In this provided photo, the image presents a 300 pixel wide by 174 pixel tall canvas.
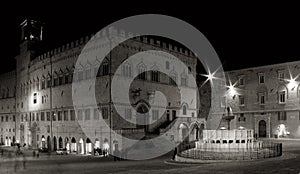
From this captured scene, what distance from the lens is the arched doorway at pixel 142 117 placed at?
40.3 metres

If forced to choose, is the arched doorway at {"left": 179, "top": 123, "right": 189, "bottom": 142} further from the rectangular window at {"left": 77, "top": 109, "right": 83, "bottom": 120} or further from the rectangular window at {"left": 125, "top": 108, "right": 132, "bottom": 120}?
the rectangular window at {"left": 77, "top": 109, "right": 83, "bottom": 120}

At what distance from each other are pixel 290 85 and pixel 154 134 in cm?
2049

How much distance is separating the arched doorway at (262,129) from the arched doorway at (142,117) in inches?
742

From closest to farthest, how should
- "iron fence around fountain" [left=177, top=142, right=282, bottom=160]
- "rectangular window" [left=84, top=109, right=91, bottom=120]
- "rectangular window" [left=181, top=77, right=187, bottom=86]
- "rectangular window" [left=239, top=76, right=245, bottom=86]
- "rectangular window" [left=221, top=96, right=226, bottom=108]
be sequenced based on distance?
"iron fence around fountain" [left=177, top=142, right=282, bottom=160] < "rectangular window" [left=84, top=109, right=91, bottom=120] < "rectangular window" [left=181, top=77, right=187, bottom=86] < "rectangular window" [left=239, top=76, right=245, bottom=86] < "rectangular window" [left=221, top=96, right=226, bottom=108]

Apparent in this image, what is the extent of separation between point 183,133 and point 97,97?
12.5 m

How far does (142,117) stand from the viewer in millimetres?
40844

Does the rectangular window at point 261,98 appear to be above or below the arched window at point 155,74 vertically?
below

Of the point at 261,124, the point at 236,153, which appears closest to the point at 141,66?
the point at 236,153

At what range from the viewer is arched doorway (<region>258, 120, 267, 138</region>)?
49859 millimetres

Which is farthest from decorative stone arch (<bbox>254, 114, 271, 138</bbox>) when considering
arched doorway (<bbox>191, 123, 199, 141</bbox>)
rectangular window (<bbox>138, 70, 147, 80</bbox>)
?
rectangular window (<bbox>138, 70, 147, 80</bbox>)

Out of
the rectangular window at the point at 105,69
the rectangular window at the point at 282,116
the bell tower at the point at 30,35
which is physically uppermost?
the bell tower at the point at 30,35

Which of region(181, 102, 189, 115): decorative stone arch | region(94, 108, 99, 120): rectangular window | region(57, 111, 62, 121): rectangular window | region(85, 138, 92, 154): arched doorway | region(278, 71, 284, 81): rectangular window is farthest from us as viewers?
region(181, 102, 189, 115): decorative stone arch

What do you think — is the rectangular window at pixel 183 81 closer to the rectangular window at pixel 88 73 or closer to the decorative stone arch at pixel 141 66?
the decorative stone arch at pixel 141 66

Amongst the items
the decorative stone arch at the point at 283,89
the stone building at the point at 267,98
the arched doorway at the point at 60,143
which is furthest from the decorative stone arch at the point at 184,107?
the arched doorway at the point at 60,143
